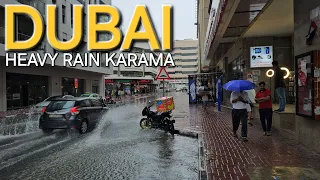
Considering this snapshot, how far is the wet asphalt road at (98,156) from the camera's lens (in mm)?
6391

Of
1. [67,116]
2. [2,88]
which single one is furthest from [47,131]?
[2,88]

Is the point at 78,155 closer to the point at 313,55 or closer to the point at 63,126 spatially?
the point at 63,126

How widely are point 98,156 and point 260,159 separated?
3762 mm

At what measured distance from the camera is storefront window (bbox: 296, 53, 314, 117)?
736 cm

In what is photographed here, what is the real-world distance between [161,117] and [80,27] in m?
24.9

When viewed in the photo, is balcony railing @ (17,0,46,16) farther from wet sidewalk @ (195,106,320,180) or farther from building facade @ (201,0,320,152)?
wet sidewalk @ (195,106,320,180)

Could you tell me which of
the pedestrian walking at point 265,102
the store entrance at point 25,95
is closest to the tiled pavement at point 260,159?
the pedestrian walking at point 265,102

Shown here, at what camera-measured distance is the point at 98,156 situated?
8.02m

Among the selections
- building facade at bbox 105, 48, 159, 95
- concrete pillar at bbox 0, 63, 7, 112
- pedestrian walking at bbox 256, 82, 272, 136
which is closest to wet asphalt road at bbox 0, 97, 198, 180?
pedestrian walking at bbox 256, 82, 272, 136

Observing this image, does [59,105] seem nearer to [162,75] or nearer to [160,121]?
[160,121]

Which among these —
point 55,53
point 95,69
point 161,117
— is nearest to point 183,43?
point 95,69

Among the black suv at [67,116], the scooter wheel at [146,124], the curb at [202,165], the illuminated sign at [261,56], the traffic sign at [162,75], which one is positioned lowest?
the curb at [202,165]

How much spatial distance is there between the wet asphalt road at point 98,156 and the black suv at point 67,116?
0.34m

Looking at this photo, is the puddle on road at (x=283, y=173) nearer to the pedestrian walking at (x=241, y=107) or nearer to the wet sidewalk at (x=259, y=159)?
the wet sidewalk at (x=259, y=159)
